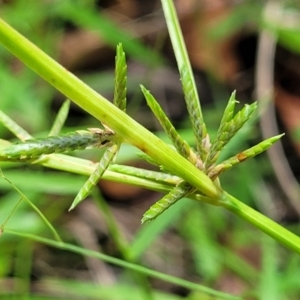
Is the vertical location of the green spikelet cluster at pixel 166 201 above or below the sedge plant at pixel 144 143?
below

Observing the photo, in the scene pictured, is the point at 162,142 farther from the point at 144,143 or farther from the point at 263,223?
the point at 263,223

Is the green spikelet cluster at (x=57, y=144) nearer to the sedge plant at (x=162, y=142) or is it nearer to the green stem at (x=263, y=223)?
the sedge plant at (x=162, y=142)

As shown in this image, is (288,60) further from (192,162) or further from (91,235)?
(192,162)

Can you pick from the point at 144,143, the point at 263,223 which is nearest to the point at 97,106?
the point at 144,143

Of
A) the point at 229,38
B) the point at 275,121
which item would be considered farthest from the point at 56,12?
the point at 275,121

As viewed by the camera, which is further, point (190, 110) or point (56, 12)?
point (56, 12)

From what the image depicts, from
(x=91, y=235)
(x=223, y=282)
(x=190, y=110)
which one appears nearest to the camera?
(x=190, y=110)

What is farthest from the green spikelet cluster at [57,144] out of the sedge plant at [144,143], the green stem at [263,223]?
the green stem at [263,223]

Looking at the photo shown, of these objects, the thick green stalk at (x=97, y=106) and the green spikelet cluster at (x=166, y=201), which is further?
the green spikelet cluster at (x=166, y=201)
